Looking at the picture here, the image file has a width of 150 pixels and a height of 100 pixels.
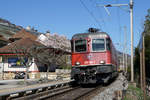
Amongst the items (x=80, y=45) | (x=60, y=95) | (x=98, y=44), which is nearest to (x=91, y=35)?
(x=98, y=44)

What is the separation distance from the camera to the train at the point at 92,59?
15.7m

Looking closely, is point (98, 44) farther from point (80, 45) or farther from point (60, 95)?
point (60, 95)

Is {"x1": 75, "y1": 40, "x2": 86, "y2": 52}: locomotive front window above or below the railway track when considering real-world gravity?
above

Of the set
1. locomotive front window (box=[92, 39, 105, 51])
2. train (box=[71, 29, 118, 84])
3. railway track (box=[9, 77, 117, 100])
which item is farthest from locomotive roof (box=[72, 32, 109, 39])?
railway track (box=[9, 77, 117, 100])

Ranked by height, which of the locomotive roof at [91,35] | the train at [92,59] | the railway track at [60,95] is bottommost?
the railway track at [60,95]

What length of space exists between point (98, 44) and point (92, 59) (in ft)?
3.77

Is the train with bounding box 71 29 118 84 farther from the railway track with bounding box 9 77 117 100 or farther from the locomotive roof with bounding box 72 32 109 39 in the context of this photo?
the railway track with bounding box 9 77 117 100

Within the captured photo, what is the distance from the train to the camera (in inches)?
619

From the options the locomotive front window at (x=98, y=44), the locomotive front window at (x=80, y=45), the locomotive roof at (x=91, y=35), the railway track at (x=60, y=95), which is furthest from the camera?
the locomotive front window at (x=80, y=45)

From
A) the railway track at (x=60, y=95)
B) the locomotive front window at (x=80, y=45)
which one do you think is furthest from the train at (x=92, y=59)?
the railway track at (x=60, y=95)

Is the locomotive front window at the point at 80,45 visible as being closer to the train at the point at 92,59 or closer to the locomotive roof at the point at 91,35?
the train at the point at 92,59

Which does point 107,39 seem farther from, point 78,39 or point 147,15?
point 147,15

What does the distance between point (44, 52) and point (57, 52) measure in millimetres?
3766

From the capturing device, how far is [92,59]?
1599 centimetres
